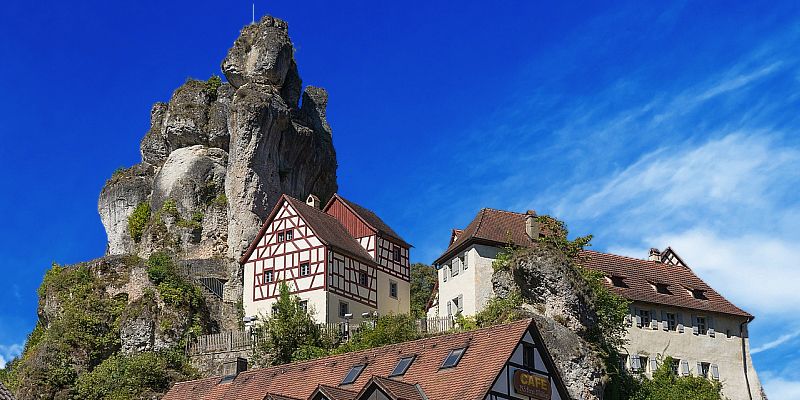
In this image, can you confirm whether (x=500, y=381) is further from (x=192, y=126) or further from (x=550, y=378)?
(x=192, y=126)

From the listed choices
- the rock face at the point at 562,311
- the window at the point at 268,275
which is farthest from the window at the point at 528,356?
the window at the point at 268,275

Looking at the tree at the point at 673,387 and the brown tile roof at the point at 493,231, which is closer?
the tree at the point at 673,387

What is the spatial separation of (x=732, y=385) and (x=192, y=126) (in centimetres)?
3771

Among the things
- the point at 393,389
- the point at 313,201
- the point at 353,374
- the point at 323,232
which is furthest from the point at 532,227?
the point at 393,389

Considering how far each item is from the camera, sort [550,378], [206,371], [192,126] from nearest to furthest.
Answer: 1. [550,378]
2. [206,371]
3. [192,126]

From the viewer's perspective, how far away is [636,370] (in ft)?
173

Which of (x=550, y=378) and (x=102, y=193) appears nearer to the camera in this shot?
(x=550, y=378)

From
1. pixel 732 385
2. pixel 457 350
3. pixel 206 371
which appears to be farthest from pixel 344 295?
pixel 457 350

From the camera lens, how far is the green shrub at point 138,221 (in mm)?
72812

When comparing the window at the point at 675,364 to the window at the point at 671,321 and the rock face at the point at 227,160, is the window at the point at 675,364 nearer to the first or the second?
the window at the point at 671,321

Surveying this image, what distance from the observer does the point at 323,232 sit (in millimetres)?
60031

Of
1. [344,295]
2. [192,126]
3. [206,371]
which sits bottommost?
[206,371]

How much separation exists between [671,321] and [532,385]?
880 inches

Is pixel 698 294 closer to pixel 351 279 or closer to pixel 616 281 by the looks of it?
pixel 616 281
